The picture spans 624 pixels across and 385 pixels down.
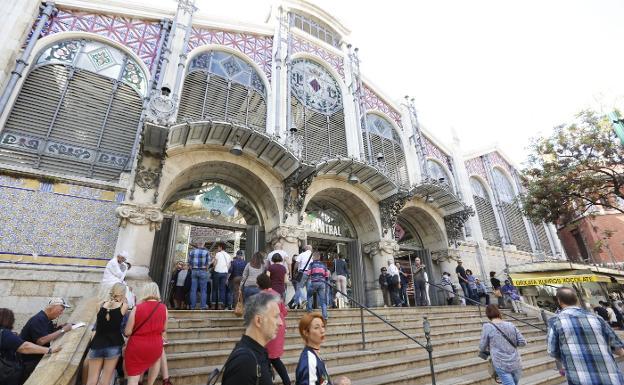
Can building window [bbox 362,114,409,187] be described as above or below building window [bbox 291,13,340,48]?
below

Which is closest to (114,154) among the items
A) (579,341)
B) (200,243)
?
(200,243)

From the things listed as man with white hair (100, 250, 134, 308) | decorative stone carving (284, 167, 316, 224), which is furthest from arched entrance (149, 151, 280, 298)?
man with white hair (100, 250, 134, 308)

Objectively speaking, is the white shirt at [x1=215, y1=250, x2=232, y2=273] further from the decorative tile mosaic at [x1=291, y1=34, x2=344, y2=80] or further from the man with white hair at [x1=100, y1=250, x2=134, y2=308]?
the decorative tile mosaic at [x1=291, y1=34, x2=344, y2=80]

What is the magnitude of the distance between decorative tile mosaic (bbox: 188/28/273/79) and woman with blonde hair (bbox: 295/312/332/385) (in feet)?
36.1

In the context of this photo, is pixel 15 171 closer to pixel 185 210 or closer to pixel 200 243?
pixel 185 210

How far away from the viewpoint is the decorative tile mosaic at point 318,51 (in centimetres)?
1388

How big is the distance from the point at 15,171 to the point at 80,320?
169 inches

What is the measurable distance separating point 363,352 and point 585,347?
3.36 m

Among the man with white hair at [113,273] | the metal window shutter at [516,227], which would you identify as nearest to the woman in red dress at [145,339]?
the man with white hair at [113,273]

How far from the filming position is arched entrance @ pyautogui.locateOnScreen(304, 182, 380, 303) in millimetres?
11633

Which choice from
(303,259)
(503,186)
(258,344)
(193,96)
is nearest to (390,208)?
(303,259)

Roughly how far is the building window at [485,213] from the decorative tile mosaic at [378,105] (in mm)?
6288

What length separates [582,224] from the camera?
25.0 m

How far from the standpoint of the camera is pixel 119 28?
978cm
